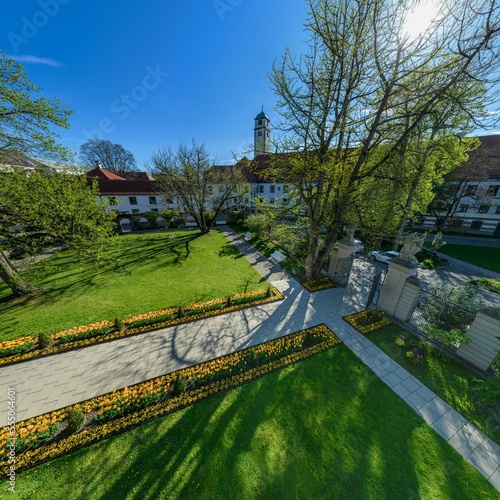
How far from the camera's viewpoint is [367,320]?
805 cm

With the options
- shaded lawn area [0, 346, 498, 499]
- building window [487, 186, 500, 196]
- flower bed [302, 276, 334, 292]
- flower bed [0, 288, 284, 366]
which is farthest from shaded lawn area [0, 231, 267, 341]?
building window [487, 186, 500, 196]

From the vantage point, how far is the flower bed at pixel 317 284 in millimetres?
10642

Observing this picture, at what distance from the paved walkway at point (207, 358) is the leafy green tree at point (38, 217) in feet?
16.6

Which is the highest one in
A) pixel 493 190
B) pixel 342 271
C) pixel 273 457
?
pixel 493 190

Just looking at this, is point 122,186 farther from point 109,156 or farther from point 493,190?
point 493,190

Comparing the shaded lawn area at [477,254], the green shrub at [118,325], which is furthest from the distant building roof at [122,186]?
the shaded lawn area at [477,254]

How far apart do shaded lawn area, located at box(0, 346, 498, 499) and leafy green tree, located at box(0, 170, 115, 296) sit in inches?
319

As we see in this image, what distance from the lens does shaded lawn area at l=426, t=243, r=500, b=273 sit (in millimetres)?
15500

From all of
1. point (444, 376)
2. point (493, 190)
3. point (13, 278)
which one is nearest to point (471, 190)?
Result: point (493, 190)

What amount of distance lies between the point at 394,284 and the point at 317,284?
12.0 ft

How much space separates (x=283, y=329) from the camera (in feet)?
25.5

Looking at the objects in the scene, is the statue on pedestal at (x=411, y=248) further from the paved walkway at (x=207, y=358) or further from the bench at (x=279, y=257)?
the bench at (x=279, y=257)

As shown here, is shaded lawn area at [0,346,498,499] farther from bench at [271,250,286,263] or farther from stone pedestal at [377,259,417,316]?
bench at [271,250,286,263]

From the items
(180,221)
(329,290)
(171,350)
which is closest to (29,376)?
(171,350)
